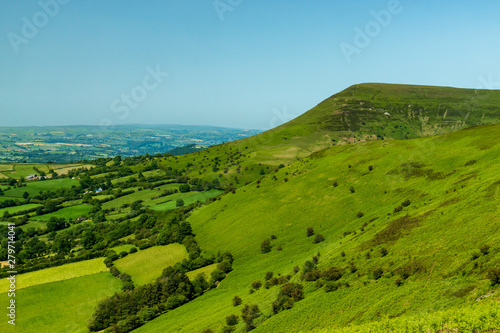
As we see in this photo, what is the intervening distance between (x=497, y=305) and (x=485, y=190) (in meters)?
39.7

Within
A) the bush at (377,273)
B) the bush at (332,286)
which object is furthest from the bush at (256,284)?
the bush at (377,273)

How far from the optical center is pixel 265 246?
92250 mm

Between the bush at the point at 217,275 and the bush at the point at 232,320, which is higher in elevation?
the bush at the point at 232,320

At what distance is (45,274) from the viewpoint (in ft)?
336

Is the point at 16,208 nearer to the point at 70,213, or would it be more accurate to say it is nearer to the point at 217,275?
the point at 70,213

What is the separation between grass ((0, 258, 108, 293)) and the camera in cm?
Result: 9562

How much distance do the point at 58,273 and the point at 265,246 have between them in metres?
75.4

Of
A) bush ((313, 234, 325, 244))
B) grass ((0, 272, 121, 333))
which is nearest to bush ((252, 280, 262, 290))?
Result: bush ((313, 234, 325, 244))

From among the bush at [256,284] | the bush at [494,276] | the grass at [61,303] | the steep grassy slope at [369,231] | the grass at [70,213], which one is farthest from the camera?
the grass at [70,213]

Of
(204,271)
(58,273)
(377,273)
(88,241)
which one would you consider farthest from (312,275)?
(88,241)

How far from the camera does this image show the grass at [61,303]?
2913 inches

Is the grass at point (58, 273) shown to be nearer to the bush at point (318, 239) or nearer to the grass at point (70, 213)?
the bush at point (318, 239)

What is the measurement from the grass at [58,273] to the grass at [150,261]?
323 inches

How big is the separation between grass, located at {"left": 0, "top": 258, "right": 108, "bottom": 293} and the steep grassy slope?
1570 inches
